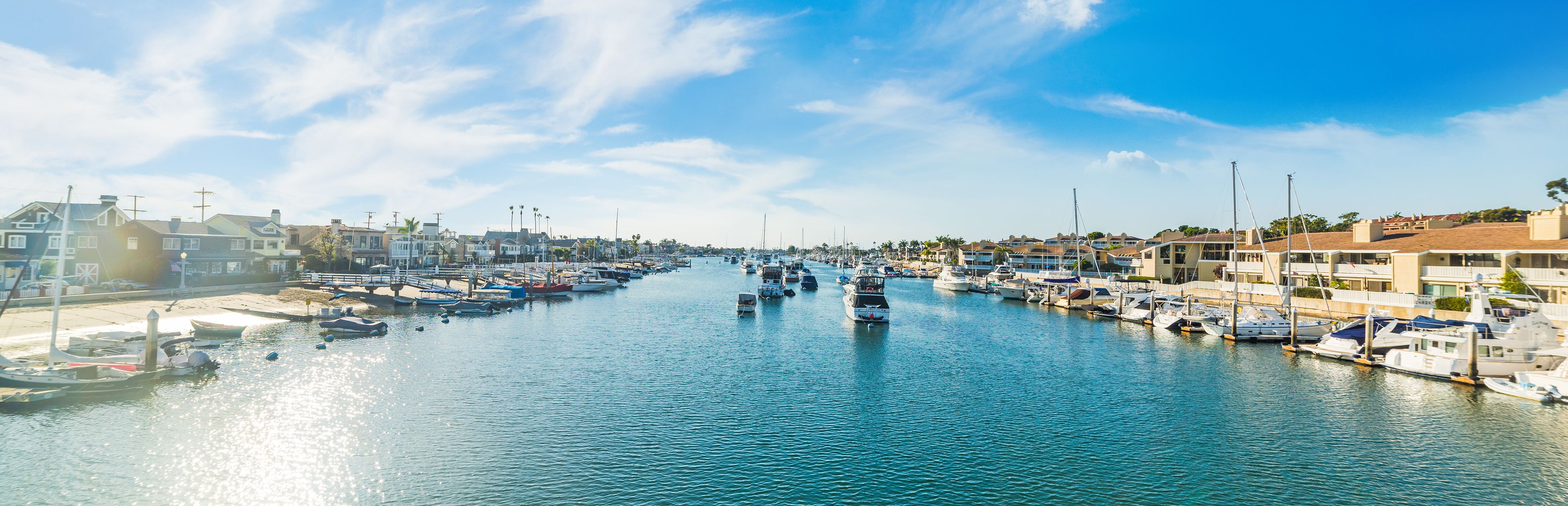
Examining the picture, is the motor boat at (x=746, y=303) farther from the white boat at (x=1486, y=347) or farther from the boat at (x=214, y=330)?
the white boat at (x=1486, y=347)

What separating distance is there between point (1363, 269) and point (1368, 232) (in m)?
6.20

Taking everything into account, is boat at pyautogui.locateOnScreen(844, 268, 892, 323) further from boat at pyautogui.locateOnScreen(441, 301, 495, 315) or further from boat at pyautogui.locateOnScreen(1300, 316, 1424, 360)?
boat at pyautogui.locateOnScreen(441, 301, 495, 315)

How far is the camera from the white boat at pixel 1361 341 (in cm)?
3996

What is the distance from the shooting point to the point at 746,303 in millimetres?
72625

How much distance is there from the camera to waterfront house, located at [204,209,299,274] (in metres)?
77.0

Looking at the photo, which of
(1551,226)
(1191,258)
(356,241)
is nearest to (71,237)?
(356,241)

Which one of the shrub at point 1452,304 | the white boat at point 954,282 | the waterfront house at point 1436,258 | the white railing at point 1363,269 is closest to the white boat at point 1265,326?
the waterfront house at point 1436,258

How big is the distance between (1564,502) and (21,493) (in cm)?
4589

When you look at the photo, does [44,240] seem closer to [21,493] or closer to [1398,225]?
[21,493]

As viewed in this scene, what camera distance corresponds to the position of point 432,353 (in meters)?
42.3

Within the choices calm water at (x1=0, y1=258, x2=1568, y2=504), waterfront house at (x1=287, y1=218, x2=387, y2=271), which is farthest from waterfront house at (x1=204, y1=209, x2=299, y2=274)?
calm water at (x1=0, y1=258, x2=1568, y2=504)

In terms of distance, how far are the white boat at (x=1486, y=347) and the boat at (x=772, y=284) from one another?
6566 cm

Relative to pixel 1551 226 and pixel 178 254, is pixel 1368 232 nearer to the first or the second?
pixel 1551 226

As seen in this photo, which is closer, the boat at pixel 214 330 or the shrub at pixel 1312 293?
the boat at pixel 214 330
